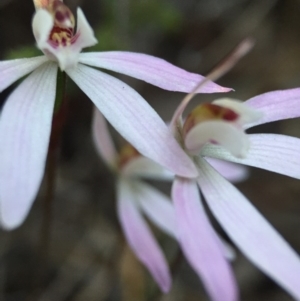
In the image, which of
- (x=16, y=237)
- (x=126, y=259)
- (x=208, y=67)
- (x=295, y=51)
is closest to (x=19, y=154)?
(x=126, y=259)

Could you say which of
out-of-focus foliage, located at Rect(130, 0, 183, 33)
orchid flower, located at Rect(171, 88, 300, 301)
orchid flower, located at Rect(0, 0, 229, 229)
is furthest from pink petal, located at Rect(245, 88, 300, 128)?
out-of-focus foliage, located at Rect(130, 0, 183, 33)

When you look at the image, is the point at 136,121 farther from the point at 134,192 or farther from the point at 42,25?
the point at 134,192

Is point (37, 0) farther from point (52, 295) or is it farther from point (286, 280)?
point (52, 295)

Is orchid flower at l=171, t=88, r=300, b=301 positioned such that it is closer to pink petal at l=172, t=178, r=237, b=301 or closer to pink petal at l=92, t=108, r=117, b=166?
pink petal at l=172, t=178, r=237, b=301

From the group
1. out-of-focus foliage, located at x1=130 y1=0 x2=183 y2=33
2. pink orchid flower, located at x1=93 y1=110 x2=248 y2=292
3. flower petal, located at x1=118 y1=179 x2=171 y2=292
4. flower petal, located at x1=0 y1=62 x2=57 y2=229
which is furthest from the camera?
out-of-focus foliage, located at x1=130 y1=0 x2=183 y2=33

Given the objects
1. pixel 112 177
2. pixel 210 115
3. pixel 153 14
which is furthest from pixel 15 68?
pixel 153 14

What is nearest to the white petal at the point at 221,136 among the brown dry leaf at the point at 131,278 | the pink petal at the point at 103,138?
the pink petal at the point at 103,138

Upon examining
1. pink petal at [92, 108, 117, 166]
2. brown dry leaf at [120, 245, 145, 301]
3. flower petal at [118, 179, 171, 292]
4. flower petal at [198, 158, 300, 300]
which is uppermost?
pink petal at [92, 108, 117, 166]
